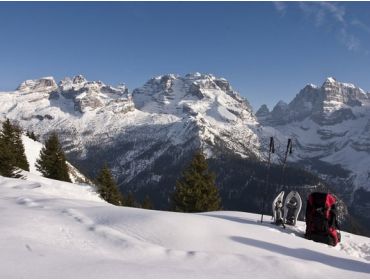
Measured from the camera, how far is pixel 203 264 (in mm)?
10445

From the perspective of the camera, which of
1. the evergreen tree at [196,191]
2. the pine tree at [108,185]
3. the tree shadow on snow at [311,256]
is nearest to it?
the tree shadow on snow at [311,256]

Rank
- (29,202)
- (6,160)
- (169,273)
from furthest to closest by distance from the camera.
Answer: (6,160)
(29,202)
(169,273)

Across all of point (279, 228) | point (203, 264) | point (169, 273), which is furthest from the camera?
point (279, 228)

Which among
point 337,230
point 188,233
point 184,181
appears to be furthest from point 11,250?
point 184,181

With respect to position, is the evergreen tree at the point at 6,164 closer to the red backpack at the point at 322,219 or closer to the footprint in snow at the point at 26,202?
the footprint in snow at the point at 26,202

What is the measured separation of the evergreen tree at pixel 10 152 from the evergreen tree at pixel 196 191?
14.8 metres

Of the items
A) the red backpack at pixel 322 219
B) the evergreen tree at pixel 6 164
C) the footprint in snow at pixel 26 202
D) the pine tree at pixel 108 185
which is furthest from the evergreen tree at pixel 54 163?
the red backpack at pixel 322 219

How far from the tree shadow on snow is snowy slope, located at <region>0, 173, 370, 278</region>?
28 mm

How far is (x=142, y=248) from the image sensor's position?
1131 cm

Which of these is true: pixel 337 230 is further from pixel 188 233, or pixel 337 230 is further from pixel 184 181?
pixel 184 181

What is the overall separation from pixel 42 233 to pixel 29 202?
5.28m

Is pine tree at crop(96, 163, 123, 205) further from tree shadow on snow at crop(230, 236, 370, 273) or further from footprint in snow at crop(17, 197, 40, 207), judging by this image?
tree shadow on snow at crop(230, 236, 370, 273)

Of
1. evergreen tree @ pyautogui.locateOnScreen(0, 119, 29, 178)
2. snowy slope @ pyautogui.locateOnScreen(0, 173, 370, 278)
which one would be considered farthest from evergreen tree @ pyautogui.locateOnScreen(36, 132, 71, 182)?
snowy slope @ pyautogui.locateOnScreen(0, 173, 370, 278)

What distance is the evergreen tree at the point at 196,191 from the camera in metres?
40.9
